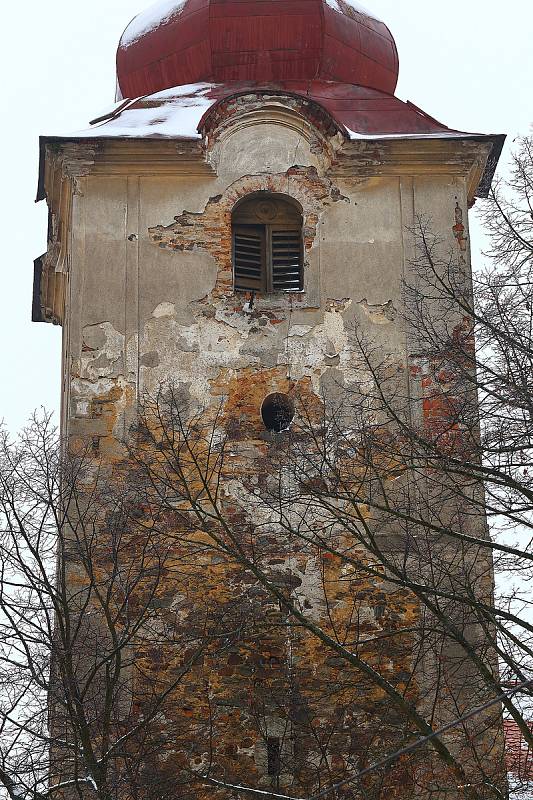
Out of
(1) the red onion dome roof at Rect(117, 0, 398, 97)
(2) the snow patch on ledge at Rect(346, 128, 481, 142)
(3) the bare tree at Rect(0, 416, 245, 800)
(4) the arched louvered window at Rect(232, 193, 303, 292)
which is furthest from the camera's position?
(1) the red onion dome roof at Rect(117, 0, 398, 97)

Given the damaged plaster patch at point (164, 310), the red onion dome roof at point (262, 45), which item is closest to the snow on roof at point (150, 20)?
the red onion dome roof at point (262, 45)

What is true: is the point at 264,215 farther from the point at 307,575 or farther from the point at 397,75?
the point at 307,575

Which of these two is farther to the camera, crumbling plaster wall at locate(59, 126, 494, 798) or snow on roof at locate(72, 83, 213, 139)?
snow on roof at locate(72, 83, 213, 139)

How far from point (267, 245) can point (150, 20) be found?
2.91 metres

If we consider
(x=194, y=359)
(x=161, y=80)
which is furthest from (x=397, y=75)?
(x=194, y=359)

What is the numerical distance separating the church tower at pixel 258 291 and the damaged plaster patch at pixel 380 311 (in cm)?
2

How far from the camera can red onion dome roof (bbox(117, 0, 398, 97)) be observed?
17047mm

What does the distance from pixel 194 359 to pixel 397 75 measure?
13.1 ft

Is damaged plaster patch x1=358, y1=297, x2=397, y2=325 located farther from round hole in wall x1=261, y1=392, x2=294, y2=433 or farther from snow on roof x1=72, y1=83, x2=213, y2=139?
snow on roof x1=72, y1=83, x2=213, y2=139

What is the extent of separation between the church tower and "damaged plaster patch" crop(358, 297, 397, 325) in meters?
0.02

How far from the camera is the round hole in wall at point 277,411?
15.3 metres

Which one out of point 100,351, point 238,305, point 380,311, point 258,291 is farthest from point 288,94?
point 100,351

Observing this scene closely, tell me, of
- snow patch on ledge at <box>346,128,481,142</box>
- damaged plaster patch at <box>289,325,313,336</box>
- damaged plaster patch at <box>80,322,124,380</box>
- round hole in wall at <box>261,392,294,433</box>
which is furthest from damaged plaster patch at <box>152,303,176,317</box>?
snow patch on ledge at <box>346,128,481,142</box>

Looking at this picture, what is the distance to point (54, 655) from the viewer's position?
12445 millimetres
